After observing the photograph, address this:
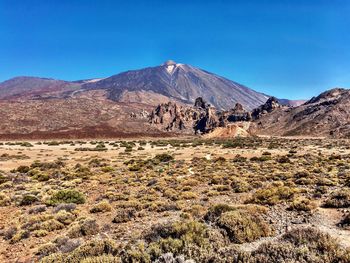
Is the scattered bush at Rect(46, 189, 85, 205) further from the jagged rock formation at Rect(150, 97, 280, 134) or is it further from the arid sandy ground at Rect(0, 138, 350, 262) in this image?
the jagged rock formation at Rect(150, 97, 280, 134)

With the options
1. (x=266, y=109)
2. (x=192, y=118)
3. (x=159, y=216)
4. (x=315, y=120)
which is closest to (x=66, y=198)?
(x=159, y=216)

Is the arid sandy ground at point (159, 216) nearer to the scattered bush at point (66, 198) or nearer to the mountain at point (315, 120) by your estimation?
the scattered bush at point (66, 198)

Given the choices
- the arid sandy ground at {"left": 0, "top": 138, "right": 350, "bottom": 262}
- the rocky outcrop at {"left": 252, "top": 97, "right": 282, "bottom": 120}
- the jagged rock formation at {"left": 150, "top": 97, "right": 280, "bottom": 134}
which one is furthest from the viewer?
the rocky outcrop at {"left": 252, "top": 97, "right": 282, "bottom": 120}

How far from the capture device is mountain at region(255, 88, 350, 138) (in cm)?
11125

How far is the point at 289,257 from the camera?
5820mm

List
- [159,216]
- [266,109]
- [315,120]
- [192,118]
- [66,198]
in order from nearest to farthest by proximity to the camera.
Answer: [159,216]
[66,198]
[315,120]
[192,118]
[266,109]

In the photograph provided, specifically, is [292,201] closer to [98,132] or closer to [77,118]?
[98,132]

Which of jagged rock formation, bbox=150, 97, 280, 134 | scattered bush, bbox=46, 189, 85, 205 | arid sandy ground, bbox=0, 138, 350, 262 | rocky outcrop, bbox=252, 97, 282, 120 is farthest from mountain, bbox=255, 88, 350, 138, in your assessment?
scattered bush, bbox=46, 189, 85, 205

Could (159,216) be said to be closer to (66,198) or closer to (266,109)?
(66,198)

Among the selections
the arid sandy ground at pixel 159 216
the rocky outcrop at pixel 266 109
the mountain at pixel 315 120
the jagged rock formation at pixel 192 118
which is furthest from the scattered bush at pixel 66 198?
the rocky outcrop at pixel 266 109

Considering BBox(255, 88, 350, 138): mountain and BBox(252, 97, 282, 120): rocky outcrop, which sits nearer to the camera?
BBox(255, 88, 350, 138): mountain

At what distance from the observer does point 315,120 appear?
122875mm

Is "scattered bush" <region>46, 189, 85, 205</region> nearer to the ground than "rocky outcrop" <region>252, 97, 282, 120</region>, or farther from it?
nearer to the ground

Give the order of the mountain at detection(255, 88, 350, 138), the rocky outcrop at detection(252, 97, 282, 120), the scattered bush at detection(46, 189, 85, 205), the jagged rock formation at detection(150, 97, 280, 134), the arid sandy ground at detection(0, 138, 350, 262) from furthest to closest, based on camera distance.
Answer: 1. the rocky outcrop at detection(252, 97, 282, 120)
2. the jagged rock formation at detection(150, 97, 280, 134)
3. the mountain at detection(255, 88, 350, 138)
4. the scattered bush at detection(46, 189, 85, 205)
5. the arid sandy ground at detection(0, 138, 350, 262)
